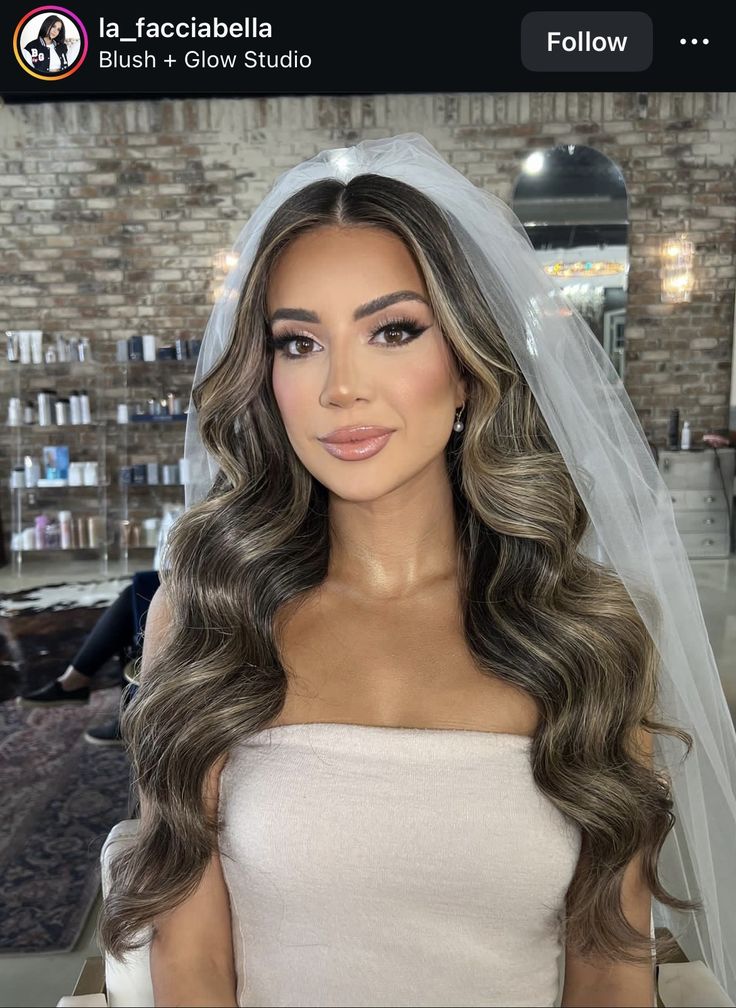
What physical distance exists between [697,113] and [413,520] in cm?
365

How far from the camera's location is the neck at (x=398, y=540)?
1189 millimetres

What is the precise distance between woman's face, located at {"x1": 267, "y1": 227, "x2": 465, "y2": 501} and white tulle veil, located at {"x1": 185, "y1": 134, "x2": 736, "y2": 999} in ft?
0.37

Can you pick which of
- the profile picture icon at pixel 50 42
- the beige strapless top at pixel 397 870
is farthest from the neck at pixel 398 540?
the profile picture icon at pixel 50 42

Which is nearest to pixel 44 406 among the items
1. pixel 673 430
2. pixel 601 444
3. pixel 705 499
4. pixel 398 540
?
pixel 673 430

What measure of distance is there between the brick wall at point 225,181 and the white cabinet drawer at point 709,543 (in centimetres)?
59

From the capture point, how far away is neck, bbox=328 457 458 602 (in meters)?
1.19

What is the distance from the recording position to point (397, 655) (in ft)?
3.73

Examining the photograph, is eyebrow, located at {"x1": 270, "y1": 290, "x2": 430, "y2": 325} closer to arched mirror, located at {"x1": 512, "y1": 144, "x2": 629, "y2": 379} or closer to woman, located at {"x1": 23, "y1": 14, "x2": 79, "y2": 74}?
woman, located at {"x1": 23, "y1": 14, "x2": 79, "y2": 74}

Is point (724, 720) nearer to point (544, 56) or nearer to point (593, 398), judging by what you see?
point (593, 398)

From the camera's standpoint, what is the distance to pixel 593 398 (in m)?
1.19

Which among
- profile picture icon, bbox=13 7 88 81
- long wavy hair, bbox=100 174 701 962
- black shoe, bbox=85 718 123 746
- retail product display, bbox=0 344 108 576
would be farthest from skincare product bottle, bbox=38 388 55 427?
long wavy hair, bbox=100 174 701 962

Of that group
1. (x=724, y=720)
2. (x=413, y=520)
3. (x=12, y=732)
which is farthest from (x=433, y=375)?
(x=12, y=732)

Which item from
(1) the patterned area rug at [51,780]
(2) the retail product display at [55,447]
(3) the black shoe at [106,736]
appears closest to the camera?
(1) the patterned area rug at [51,780]

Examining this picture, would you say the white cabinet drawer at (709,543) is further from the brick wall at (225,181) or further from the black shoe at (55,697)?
the black shoe at (55,697)
